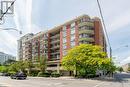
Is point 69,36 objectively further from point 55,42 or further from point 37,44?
point 37,44

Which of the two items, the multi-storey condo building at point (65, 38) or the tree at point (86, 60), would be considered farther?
the multi-storey condo building at point (65, 38)

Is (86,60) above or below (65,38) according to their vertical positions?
below

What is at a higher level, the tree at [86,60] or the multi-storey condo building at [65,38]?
the multi-storey condo building at [65,38]

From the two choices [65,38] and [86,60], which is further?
[65,38]

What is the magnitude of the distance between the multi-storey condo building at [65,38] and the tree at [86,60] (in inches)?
679

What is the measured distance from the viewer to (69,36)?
306ft

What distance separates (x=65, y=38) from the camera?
96188 mm

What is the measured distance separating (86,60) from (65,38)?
32.4 meters

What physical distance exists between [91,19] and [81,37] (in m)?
7.06

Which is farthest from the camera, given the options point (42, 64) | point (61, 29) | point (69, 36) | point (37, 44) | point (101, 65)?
point (37, 44)

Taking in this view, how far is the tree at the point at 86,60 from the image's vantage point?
63.3 metres

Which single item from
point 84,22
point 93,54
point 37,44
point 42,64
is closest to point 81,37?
point 84,22

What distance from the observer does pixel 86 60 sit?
64.7 m

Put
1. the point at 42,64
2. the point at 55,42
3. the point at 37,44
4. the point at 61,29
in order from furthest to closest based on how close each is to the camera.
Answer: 1. the point at 37,44
2. the point at 55,42
3. the point at 61,29
4. the point at 42,64
